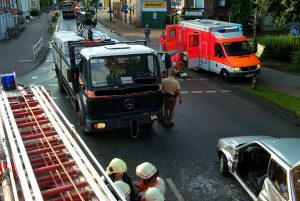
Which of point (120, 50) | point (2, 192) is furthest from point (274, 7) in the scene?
point (2, 192)

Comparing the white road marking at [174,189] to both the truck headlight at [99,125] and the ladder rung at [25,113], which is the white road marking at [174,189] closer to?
the truck headlight at [99,125]

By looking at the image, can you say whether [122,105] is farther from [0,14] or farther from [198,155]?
[0,14]

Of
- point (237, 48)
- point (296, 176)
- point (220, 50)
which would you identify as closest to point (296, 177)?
point (296, 176)

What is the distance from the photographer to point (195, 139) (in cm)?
1166

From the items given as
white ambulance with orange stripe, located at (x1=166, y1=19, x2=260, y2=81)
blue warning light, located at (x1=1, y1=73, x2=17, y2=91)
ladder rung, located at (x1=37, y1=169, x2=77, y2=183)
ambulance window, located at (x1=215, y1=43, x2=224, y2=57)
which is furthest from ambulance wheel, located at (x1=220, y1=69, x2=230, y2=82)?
ladder rung, located at (x1=37, y1=169, x2=77, y2=183)

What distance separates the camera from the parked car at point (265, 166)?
638 cm

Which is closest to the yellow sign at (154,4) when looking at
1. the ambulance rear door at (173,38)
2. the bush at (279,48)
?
the bush at (279,48)

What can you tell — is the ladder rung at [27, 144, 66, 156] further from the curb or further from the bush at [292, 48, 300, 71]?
the bush at [292, 48, 300, 71]

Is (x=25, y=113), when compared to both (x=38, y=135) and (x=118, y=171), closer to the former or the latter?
(x=38, y=135)

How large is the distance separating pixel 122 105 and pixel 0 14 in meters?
30.6

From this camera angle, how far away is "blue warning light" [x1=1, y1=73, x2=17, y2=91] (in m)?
9.23

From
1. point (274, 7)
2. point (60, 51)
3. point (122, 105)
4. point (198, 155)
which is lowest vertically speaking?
point (198, 155)

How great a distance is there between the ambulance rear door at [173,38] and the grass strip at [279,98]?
7170 millimetres

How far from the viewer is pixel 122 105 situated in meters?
10.6
